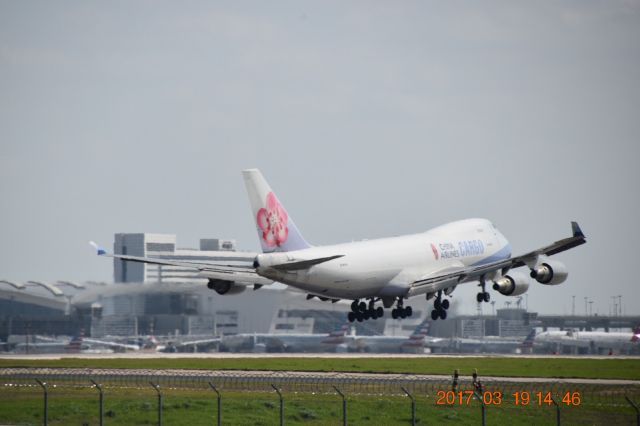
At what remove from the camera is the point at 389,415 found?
6144cm

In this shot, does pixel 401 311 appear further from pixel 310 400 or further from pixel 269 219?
pixel 310 400

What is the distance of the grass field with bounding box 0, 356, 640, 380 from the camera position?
9144 cm

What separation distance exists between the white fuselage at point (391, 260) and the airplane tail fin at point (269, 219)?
1.52 metres

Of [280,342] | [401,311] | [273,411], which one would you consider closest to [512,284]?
[401,311]

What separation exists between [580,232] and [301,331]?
342 feet

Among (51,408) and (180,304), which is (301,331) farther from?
(51,408)

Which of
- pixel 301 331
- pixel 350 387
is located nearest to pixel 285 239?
pixel 350 387

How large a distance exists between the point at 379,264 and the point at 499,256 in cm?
1690

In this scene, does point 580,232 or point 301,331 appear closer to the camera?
point 580,232

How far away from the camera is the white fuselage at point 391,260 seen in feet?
260

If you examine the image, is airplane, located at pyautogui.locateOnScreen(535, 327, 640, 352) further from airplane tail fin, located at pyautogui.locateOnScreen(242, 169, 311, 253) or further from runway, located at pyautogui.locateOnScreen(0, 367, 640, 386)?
airplane tail fin, located at pyautogui.locateOnScreen(242, 169, 311, 253)

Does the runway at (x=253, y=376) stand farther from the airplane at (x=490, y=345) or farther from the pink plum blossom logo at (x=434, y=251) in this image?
the airplane at (x=490, y=345)

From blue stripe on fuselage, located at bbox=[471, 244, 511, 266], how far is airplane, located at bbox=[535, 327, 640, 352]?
7072 cm

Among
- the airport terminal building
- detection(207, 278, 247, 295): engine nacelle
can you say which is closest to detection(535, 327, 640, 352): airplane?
the airport terminal building
